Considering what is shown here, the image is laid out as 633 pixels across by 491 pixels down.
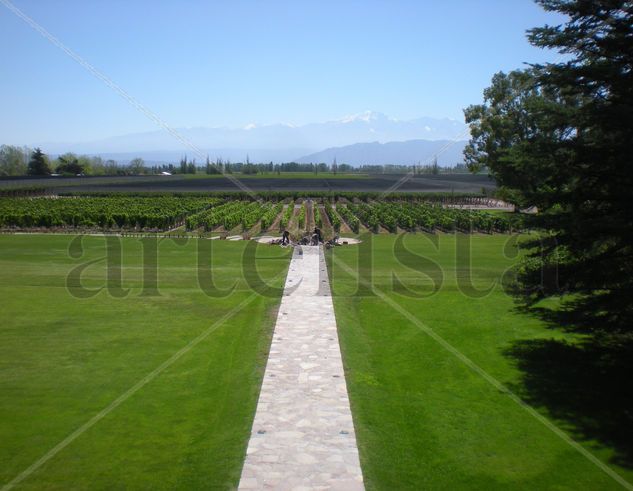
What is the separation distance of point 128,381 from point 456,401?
703 cm

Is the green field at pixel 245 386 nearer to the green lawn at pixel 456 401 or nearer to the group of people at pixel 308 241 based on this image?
the green lawn at pixel 456 401

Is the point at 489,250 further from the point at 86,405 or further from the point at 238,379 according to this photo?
the point at 86,405

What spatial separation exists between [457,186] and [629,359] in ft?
231

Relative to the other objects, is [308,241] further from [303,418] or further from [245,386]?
[303,418]

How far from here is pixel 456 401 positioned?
10570 mm

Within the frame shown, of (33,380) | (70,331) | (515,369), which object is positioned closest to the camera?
(33,380)

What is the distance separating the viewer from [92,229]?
37.2 meters

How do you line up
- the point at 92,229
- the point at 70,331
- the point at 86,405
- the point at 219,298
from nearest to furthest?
the point at 86,405, the point at 70,331, the point at 219,298, the point at 92,229

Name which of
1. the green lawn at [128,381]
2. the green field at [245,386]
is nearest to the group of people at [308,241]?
the green lawn at [128,381]

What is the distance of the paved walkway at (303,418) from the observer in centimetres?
778

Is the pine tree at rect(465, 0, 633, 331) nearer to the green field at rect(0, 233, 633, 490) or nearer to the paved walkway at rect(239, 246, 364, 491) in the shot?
the green field at rect(0, 233, 633, 490)

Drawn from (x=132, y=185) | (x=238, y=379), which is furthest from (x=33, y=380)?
(x=132, y=185)

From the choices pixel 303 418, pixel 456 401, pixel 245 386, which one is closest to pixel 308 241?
pixel 245 386

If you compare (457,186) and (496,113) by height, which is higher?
(496,113)
